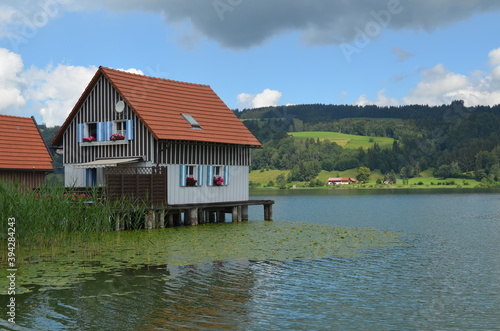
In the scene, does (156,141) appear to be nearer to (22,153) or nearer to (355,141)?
(22,153)

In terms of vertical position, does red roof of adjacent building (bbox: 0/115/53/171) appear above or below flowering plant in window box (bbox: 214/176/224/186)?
above

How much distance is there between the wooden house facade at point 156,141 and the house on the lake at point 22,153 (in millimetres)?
1526

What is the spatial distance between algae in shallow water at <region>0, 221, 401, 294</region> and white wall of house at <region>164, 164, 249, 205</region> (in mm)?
2084

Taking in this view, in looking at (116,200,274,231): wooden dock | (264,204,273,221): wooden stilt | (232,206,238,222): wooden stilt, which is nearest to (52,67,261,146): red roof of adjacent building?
(116,200,274,231): wooden dock

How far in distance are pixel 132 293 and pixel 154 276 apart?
2.21m

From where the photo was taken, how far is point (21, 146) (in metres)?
37.1

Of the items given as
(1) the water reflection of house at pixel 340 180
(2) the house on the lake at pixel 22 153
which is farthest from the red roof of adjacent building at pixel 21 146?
(1) the water reflection of house at pixel 340 180

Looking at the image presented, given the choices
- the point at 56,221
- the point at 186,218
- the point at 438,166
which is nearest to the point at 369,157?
the point at 438,166

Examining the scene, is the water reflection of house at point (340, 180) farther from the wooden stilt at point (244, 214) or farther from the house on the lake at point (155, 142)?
the house on the lake at point (155, 142)

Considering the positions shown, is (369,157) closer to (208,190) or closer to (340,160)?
(340,160)

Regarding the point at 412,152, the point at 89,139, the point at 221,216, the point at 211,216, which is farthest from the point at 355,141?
the point at 89,139

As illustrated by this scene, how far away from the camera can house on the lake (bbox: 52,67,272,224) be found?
30.9m

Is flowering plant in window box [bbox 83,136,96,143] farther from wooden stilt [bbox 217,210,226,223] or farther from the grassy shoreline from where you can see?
the grassy shoreline

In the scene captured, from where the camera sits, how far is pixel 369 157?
175750 mm
